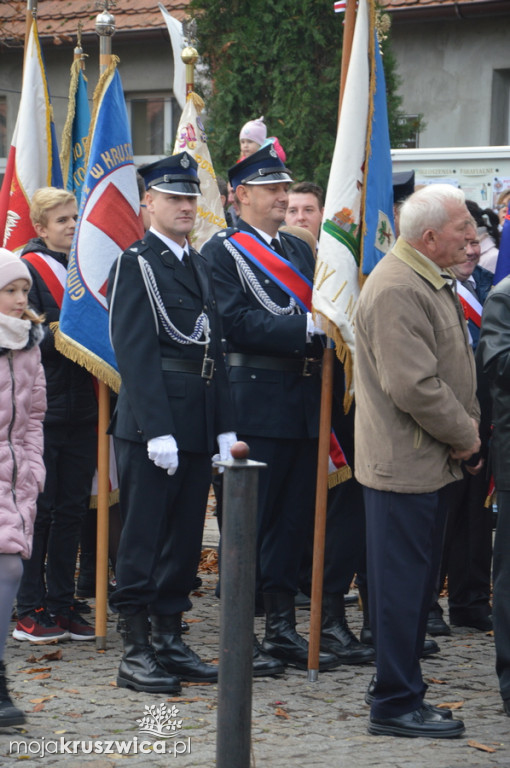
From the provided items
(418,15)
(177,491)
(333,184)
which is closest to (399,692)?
(177,491)

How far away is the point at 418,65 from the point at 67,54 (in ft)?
17.9

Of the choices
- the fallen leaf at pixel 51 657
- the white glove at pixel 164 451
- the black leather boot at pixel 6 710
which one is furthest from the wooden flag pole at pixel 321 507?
the black leather boot at pixel 6 710

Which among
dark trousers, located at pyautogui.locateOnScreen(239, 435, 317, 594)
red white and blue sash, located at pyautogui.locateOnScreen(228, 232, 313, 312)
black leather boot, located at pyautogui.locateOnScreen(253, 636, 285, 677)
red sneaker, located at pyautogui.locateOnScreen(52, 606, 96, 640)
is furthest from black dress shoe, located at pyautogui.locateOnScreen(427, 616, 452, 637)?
red white and blue sash, located at pyautogui.locateOnScreen(228, 232, 313, 312)

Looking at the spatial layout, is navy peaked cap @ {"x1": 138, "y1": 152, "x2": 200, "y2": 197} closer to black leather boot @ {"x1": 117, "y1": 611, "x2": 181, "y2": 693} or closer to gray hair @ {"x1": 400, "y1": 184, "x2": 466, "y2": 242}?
gray hair @ {"x1": 400, "y1": 184, "x2": 466, "y2": 242}

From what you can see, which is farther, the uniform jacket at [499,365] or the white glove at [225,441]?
the white glove at [225,441]

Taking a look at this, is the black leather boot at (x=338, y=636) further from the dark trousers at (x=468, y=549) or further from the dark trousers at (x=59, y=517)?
the dark trousers at (x=59, y=517)

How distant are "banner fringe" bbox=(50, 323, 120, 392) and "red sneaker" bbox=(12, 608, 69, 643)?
1182mm

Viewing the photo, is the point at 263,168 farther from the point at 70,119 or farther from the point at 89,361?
the point at 70,119

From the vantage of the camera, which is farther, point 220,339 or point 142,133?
point 142,133

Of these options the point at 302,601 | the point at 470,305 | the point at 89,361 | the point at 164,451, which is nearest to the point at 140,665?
the point at 164,451

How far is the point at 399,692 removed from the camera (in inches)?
184

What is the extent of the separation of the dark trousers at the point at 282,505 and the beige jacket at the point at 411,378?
95cm

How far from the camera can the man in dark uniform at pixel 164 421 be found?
5203 mm

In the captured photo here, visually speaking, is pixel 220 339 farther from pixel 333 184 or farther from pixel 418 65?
pixel 418 65
